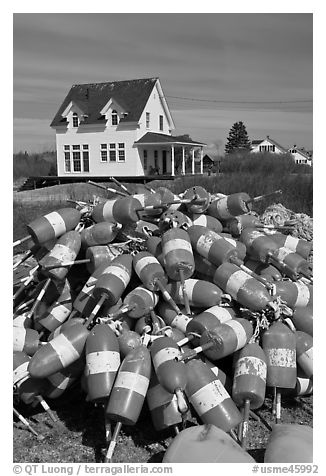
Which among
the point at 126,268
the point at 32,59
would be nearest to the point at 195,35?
the point at 32,59

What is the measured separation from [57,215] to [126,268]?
89cm

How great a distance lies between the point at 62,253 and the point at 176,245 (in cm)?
101

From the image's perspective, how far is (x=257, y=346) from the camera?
151 inches

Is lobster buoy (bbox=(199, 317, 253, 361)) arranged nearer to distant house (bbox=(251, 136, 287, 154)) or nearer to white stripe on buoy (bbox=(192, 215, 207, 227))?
white stripe on buoy (bbox=(192, 215, 207, 227))

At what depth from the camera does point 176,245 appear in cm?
418

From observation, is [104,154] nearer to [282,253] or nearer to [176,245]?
[282,253]

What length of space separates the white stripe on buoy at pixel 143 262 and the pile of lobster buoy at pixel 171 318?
14 mm

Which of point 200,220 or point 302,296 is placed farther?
point 200,220

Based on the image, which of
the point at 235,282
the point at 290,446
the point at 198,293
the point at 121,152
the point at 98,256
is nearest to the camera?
the point at 290,446

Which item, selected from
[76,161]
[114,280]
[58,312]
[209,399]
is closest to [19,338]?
[58,312]

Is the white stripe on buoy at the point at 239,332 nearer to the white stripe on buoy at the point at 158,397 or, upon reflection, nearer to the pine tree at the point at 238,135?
the white stripe on buoy at the point at 158,397

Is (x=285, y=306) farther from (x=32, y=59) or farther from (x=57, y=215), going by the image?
(x=32, y=59)

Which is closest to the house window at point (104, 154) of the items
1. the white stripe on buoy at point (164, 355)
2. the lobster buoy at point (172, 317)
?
the lobster buoy at point (172, 317)

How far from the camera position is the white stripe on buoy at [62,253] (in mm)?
4371
